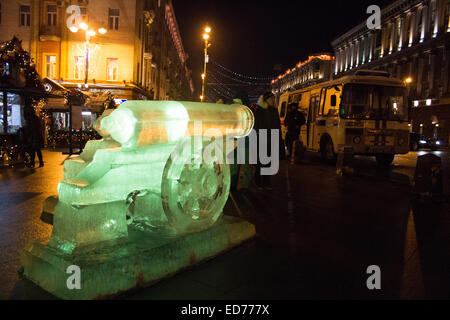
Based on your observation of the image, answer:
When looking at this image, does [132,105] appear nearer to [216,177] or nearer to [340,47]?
[216,177]

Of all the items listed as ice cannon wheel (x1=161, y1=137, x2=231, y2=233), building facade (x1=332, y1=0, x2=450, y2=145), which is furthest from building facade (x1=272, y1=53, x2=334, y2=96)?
ice cannon wheel (x1=161, y1=137, x2=231, y2=233)

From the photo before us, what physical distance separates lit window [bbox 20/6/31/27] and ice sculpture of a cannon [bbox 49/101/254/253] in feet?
107

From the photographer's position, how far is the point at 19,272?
10.0ft

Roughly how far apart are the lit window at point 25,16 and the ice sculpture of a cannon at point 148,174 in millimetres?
32736

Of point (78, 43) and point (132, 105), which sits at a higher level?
point (78, 43)

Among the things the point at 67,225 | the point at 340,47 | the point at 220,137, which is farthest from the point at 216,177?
the point at 340,47

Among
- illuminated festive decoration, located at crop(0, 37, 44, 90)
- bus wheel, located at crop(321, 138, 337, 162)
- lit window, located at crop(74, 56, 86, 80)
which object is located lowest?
bus wheel, located at crop(321, 138, 337, 162)

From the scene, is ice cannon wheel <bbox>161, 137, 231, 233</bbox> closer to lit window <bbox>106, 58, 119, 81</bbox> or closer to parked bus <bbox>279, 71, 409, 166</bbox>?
parked bus <bbox>279, 71, 409, 166</bbox>

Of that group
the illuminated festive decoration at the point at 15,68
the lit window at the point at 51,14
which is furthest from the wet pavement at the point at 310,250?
the lit window at the point at 51,14

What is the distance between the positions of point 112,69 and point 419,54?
140ft

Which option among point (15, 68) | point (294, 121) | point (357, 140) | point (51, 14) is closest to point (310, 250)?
point (357, 140)

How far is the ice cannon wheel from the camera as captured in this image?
3.06m

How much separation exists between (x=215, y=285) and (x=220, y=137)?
1.38 m

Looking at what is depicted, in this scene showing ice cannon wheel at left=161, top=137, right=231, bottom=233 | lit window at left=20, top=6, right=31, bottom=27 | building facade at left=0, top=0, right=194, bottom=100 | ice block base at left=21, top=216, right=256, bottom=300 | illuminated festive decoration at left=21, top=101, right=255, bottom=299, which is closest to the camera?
ice block base at left=21, top=216, right=256, bottom=300
